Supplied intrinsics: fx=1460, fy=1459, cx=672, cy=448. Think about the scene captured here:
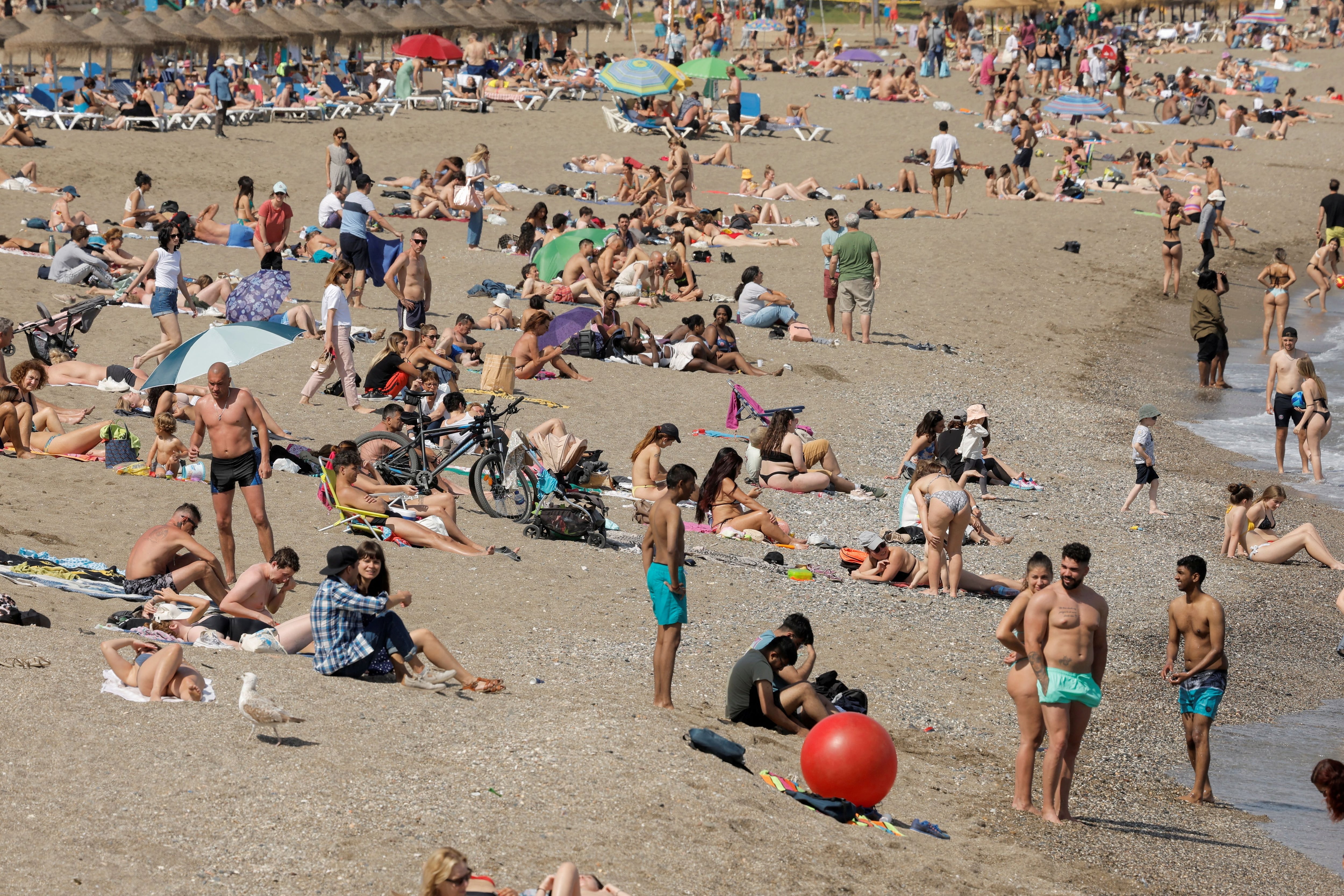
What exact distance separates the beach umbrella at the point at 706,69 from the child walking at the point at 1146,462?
21.7 metres

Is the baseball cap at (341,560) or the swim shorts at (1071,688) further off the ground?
the baseball cap at (341,560)

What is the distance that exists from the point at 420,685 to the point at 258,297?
7.98 metres

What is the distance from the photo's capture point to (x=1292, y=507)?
1416 centimetres

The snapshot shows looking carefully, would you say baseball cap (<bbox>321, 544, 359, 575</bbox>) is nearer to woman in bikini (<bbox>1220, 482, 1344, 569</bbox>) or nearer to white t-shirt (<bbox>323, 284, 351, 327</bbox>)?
white t-shirt (<bbox>323, 284, 351, 327</bbox>)

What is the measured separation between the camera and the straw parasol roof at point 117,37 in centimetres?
2831

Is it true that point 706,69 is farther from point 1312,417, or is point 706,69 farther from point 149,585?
point 149,585

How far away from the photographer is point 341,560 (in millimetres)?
7699

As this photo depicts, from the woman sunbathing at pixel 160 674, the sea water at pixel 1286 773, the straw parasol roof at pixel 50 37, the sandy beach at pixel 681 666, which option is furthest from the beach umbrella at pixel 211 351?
the straw parasol roof at pixel 50 37

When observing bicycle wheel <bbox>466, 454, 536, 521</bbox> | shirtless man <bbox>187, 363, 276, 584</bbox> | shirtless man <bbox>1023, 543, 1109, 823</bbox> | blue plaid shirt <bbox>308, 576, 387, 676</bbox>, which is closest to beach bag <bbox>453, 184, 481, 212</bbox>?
bicycle wheel <bbox>466, 454, 536, 521</bbox>

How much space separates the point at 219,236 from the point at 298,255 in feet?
4.80

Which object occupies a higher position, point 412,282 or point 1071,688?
point 412,282

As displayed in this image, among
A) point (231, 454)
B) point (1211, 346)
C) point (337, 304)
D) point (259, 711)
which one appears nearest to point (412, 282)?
point (337, 304)

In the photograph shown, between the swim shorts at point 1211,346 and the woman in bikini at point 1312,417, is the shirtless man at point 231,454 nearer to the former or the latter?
the woman in bikini at point 1312,417

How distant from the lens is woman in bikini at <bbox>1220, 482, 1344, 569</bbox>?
40.7 feet
